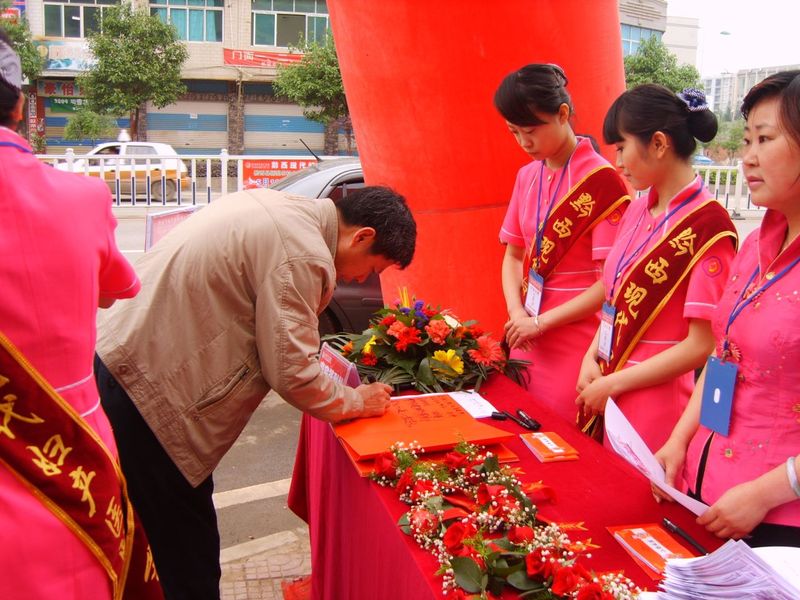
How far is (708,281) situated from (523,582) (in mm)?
909

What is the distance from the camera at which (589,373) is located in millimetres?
1998

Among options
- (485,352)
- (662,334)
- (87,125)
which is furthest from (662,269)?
(87,125)

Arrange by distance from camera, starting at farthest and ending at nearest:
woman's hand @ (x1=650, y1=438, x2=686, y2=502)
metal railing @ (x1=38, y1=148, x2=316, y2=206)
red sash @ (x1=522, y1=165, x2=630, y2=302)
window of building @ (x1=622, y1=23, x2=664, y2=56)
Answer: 1. window of building @ (x1=622, y1=23, x2=664, y2=56)
2. metal railing @ (x1=38, y1=148, x2=316, y2=206)
3. red sash @ (x1=522, y1=165, x2=630, y2=302)
4. woman's hand @ (x1=650, y1=438, x2=686, y2=502)

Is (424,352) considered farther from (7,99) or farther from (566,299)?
(7,99)

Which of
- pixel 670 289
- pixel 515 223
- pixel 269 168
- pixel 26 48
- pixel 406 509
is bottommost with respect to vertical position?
pixel 406 509

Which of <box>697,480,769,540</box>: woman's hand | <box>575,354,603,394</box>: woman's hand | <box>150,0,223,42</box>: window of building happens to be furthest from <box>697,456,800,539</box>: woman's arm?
<box>150,0,223,42</box>: window of building

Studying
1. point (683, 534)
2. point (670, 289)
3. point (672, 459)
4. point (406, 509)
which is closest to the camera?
point (683, 534)

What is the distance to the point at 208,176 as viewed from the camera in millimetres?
11117

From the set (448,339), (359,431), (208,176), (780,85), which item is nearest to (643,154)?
(780,85)

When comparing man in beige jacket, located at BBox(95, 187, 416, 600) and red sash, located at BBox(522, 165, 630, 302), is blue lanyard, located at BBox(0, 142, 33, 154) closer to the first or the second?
man in beige jacket, located at BBox(95, 187, 416, 600)

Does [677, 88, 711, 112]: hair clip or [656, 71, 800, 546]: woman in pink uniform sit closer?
[656, 71, 800, 546]: woman in pink uniform

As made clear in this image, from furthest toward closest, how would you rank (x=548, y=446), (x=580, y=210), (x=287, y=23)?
1. (x=287, y=23)
2. (x=580, y=210)
3. (x=548, y=446)

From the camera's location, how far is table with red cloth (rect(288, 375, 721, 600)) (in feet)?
4.14

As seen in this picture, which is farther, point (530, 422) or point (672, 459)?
point (530, 422)
